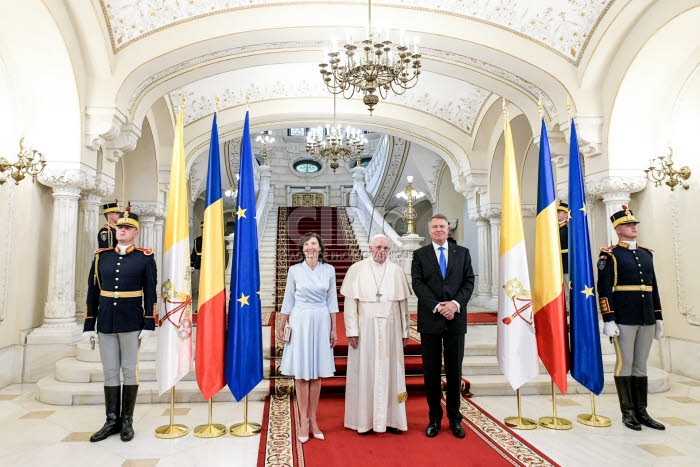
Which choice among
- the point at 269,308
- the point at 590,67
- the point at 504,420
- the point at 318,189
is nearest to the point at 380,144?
the point at 318,189

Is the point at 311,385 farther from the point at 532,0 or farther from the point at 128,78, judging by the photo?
the point at 532,0

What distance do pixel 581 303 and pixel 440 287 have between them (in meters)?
1.24

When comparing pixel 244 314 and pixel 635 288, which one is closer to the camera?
pixel 244 314

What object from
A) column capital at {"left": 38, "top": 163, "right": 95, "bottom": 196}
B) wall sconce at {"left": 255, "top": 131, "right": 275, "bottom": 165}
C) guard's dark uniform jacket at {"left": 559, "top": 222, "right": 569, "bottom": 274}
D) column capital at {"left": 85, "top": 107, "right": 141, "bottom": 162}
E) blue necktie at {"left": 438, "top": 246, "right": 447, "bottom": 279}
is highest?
wall sconce at {"left": 255, "top": 131, "right": 275, "bottom": 165}

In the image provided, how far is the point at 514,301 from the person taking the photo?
3.76 m

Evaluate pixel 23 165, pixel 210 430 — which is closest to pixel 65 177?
pixel 23 165

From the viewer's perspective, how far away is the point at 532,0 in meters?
5.55

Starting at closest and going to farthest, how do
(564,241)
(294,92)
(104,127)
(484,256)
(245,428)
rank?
1. (245,428)
2. (564,241)
3. (104,127)
4. (294,92)
5. (484,256)

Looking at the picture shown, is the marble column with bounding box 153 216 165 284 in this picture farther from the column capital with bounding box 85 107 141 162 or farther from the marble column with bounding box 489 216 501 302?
the marble column with bounding box 489 216 501 302

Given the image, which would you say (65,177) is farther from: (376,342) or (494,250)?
(494,250)

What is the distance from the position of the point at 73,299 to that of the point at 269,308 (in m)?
3.50

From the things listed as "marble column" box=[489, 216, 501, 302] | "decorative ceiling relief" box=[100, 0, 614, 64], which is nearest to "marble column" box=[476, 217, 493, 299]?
"marble column" box=[489, 216, 501, 302]

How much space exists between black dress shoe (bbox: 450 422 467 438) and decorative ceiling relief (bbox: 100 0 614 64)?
15.4 ft

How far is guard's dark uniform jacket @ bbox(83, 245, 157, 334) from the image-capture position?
3488mm
